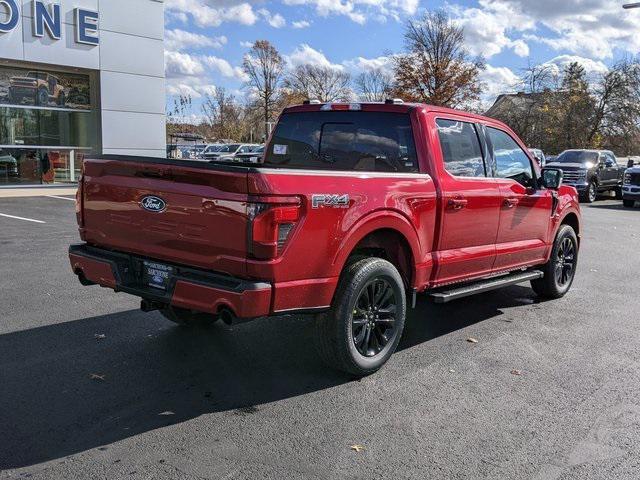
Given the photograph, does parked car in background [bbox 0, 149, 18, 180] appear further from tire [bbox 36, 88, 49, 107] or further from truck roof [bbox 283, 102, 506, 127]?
truck roof [bbox 283, 102, 506, 127]

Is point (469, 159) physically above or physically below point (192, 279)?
above

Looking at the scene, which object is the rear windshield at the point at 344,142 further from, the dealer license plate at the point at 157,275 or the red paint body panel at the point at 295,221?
the dealer license plate at the point at 157,275

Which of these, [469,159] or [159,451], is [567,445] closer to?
[159,451]

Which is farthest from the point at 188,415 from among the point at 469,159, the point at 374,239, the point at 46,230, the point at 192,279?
the point at 46,230

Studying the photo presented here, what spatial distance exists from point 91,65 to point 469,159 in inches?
685

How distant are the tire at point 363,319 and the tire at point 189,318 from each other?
1376 mm

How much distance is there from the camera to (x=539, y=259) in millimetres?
6691

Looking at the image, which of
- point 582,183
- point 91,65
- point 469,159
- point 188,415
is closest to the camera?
point 188,415

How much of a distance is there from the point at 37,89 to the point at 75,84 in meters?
1.24

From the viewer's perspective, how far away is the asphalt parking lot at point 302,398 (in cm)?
329

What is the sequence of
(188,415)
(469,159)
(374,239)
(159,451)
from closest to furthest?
(159,451)
(188,415)
(374,239)
(469,159)

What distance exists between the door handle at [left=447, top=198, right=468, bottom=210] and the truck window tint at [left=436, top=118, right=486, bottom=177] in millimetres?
242

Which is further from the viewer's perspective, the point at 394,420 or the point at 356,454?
→ the point at 394,420

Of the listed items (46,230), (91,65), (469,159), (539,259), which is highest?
(91,65)
